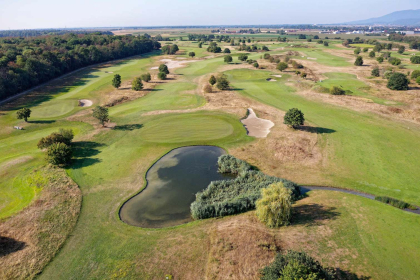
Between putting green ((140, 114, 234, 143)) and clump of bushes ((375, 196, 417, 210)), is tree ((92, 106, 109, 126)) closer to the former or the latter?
putting green ((140, 114, 234, 143))

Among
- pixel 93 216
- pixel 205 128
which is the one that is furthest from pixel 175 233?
pixel 205 128

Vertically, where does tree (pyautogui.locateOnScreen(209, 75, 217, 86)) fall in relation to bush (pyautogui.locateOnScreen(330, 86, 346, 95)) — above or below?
above

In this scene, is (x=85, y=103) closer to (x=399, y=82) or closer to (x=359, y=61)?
(x=399, y=82)

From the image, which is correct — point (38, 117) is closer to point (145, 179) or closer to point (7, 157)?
point (7, 157)

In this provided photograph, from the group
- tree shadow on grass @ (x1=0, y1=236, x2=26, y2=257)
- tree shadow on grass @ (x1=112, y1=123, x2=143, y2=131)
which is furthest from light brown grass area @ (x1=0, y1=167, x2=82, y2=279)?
tree shadow on grass @ (x1=112, y1=123, x2=143, y2=131)

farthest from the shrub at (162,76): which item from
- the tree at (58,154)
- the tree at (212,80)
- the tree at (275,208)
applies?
the tree at (275,208)

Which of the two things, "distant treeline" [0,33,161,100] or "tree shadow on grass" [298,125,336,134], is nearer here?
"tree shadow on grass" [298,125,336,134]
